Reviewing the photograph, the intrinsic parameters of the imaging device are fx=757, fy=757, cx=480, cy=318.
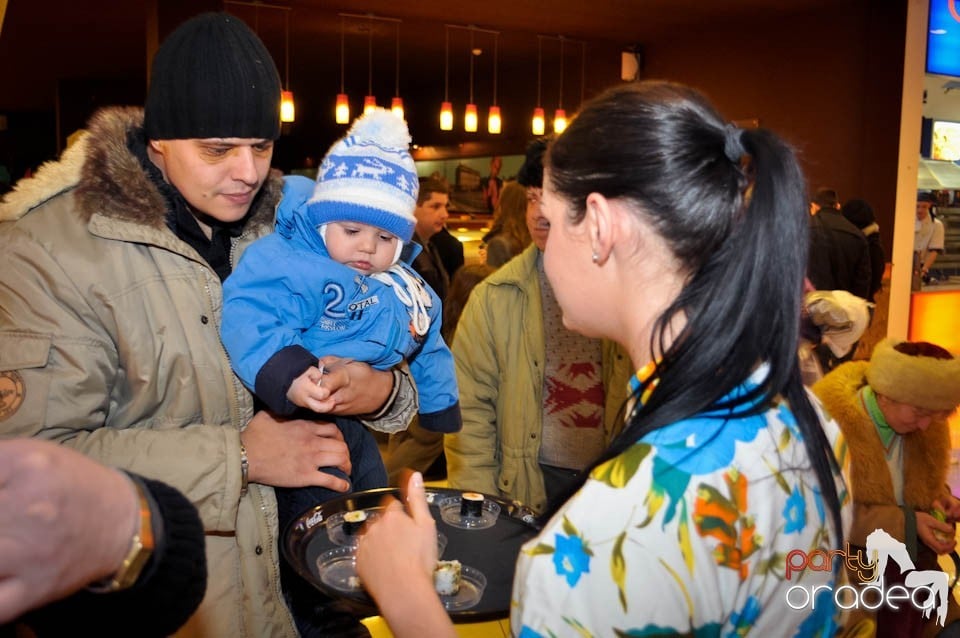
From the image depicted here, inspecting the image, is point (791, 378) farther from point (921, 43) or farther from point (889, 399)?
point (921, 43)

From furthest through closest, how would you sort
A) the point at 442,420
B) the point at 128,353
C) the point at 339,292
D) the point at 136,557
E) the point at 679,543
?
the point at 442,420 → the point at 339,292 → the point at 128,353 → the point at 679,543 → the point at 136,557

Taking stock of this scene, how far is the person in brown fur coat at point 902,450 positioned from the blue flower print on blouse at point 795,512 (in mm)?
1881

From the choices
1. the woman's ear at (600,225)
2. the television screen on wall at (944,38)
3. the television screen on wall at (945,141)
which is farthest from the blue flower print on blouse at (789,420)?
the television screen on wall at (945,141)

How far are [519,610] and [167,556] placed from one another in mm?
440

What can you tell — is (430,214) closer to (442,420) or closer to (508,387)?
(508,387)

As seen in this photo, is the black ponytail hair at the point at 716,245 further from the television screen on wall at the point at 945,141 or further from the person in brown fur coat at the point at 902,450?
the television screen on wall at the point at 945,141

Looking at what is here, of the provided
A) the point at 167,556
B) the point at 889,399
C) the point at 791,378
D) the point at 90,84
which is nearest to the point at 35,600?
the point at 167,556

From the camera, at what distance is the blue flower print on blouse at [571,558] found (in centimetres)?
94

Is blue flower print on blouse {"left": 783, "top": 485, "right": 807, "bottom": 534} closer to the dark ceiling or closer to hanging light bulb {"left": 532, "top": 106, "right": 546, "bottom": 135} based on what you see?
the dark ceiling

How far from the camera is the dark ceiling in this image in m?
8.30

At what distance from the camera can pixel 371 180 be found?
1.87 m

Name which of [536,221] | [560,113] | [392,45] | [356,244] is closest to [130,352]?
[356,244]

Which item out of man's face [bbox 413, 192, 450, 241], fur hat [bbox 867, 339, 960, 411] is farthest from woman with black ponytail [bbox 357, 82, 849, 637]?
man's face [bbox 413, 192, 450, 241]

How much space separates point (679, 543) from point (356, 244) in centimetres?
118
